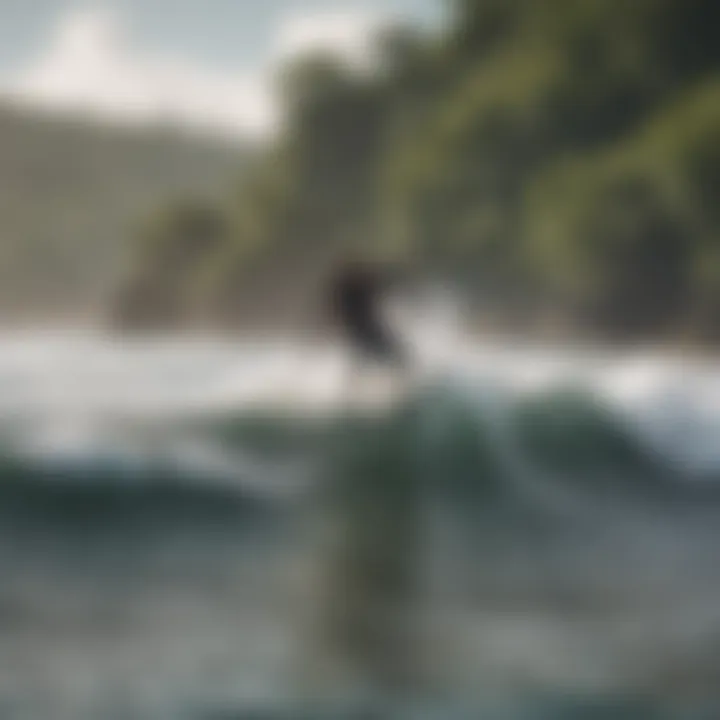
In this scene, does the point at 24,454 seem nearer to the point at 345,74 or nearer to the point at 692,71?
the point at 345,74

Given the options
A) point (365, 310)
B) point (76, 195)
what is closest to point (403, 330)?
point (365, 310)

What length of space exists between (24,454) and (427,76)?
612 millimetres

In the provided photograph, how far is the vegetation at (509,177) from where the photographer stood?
1.25 meters

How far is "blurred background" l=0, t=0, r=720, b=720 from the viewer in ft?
3.85

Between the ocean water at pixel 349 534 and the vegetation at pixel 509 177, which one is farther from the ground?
the vegetation at pixel 509 177

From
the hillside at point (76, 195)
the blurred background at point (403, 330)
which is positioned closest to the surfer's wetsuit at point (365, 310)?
the blurred background at point (403, 330)

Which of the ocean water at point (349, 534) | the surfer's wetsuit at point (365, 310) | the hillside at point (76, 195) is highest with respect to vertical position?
the hillside at point (76, 195)

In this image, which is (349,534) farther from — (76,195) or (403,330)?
(76,195)

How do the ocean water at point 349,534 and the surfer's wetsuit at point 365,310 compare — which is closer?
the ocean water at point 349,534

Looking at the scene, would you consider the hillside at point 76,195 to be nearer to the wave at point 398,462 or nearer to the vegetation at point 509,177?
the vegetation at point 509,177

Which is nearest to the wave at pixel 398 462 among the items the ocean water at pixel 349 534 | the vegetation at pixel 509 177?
the ocean water at pixel 349 534

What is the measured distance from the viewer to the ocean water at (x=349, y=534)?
3.71ft

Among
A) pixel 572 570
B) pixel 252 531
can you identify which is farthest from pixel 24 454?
pixel 572 570

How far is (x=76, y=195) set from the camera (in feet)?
4.01
